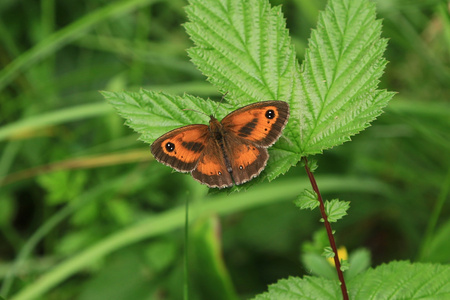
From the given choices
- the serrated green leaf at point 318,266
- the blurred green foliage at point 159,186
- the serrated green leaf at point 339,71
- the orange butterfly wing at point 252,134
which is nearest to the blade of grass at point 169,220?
the blurred green foliage at point 159,186

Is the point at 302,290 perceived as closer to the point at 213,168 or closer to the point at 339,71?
the point at 213,168

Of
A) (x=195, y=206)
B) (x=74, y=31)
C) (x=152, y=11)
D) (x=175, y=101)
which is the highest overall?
(x=152, y=11)

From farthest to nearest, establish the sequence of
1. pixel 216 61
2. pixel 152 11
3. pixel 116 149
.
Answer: pixel 152 11 → pixel 116 149 → pixel 216 61

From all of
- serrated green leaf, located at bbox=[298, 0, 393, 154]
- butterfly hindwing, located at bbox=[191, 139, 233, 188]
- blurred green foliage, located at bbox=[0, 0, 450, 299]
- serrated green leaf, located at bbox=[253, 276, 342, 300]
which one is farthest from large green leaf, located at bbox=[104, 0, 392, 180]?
blurred green foliage, located at bbox=[0, 0, 450, 299]

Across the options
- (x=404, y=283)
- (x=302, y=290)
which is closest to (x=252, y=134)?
(x=302, y=290)

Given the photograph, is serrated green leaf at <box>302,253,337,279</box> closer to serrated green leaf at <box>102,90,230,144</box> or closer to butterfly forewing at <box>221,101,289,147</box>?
butterfly forewing at <box>221,101,289,147</box>

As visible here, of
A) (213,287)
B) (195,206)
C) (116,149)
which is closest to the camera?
(213,287)

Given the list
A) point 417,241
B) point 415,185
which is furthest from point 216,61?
point 415,185

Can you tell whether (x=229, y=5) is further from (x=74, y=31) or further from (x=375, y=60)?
(x=74, y=31)
